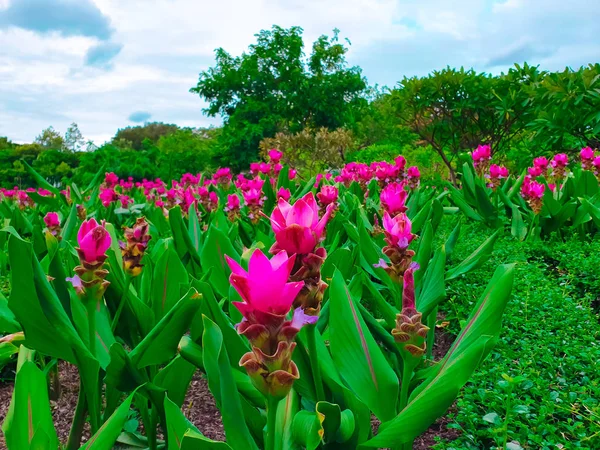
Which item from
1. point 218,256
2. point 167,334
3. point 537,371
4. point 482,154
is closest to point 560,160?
point 482,154

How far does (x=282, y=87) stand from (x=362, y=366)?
898 inches

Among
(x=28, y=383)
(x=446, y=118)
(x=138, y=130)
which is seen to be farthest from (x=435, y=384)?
(x=138, y=130)

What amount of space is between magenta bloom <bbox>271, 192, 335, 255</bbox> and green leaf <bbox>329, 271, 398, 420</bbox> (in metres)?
0.28

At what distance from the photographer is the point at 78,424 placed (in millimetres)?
1485

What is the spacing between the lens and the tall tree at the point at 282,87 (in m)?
22.9

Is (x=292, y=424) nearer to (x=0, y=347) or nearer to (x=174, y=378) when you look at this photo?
(x=174, y=378)

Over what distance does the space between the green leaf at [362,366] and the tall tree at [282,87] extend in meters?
21.2

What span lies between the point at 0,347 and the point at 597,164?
4.46 metres

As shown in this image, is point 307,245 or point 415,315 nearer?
point 307,245

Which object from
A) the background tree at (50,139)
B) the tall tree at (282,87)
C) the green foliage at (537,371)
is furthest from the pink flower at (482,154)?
the background tree at (50,139)

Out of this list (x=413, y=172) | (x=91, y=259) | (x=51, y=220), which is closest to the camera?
(x=91, y=259)

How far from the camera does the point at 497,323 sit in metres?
1.17

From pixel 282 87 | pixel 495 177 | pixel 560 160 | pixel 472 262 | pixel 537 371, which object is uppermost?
pixel 282 87

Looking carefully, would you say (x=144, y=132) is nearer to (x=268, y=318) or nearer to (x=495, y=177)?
(x=495, y=177)
